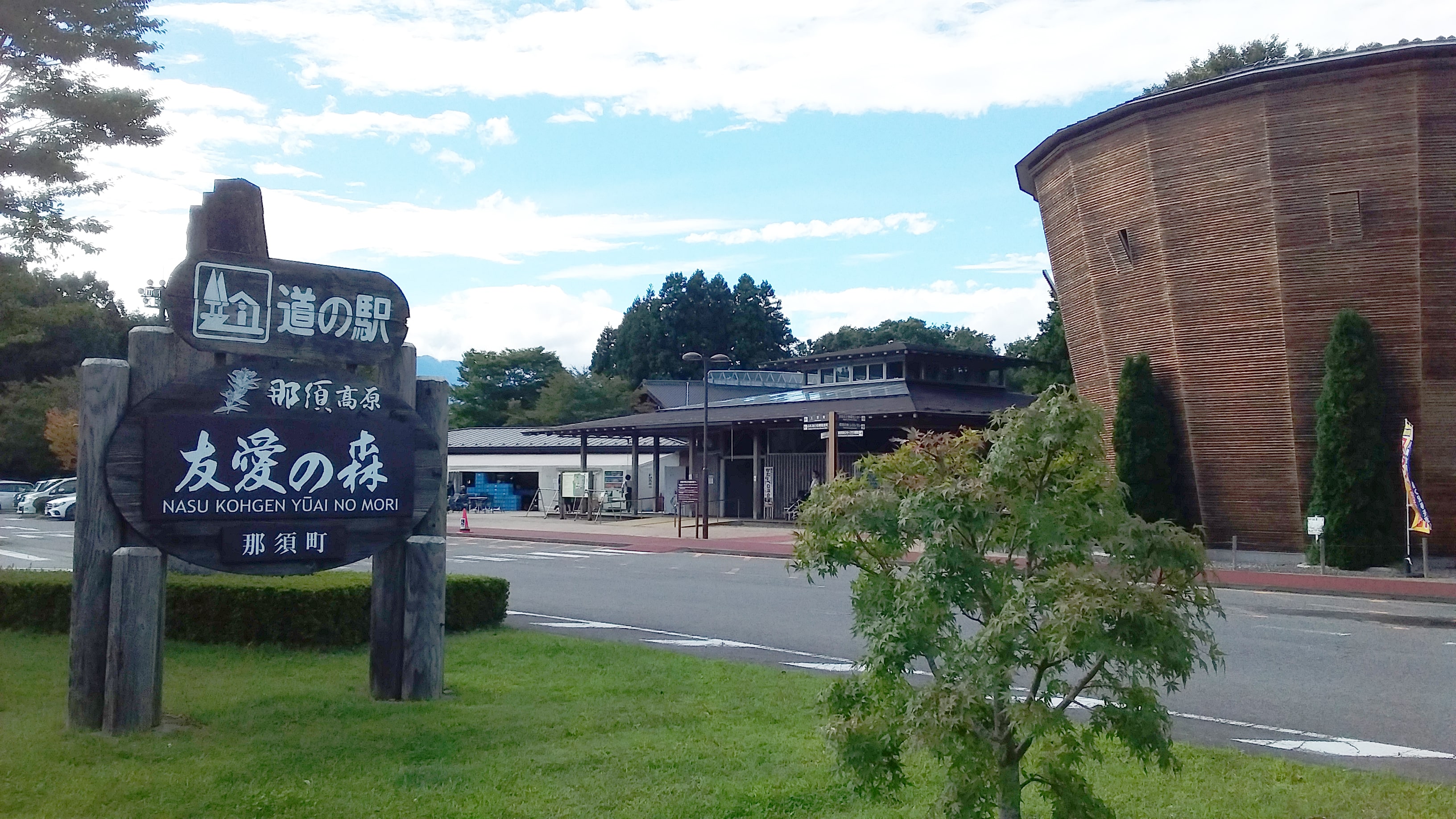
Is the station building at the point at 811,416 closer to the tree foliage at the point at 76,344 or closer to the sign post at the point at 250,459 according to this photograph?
the tree foliage at the point at 76,344

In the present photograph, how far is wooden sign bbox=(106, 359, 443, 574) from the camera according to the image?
284 inches

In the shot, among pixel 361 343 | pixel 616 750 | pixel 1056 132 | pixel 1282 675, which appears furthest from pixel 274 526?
pixel 1056 132

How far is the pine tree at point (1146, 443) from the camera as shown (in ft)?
80.3

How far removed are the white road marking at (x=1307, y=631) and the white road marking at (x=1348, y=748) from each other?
6358 mm

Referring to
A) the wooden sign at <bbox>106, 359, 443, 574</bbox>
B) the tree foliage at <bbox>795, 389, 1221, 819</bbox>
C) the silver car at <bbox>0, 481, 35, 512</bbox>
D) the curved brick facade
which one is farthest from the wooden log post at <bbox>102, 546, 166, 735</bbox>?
the silver car at <bbox>0, 481, 35, 512</bbox>

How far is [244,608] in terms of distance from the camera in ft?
35.5

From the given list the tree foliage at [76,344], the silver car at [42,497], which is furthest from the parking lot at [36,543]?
the tree foliage at [76,344]

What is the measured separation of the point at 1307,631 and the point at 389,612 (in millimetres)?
10960

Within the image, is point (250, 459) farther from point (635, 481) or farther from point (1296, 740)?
point (635, 481)

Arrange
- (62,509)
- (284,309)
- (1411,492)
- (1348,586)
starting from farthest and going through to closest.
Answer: (62,509) → (1411,492) → (1348,586) → (284,309)

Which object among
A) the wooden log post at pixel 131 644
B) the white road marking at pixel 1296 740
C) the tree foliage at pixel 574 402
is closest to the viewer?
the wooden log post at pixel 131 644

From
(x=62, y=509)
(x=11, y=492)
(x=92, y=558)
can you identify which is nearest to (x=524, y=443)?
(x=62, y=509)

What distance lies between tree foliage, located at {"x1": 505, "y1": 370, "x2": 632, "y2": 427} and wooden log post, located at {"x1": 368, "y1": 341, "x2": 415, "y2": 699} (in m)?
60.6

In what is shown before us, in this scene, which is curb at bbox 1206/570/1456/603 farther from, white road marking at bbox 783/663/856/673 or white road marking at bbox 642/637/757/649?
white road marking at bbox 783/663/856/673
